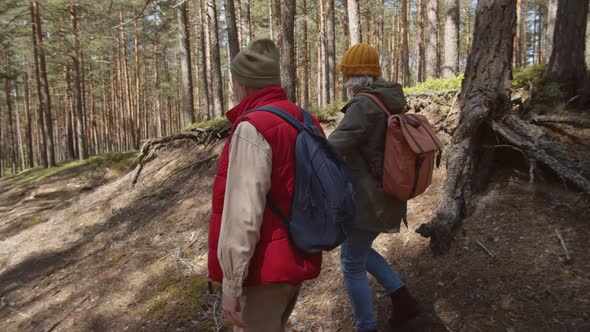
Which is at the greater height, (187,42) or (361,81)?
(187,42)

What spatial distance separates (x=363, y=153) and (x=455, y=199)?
4.92 feet

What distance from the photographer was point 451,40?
9531mm

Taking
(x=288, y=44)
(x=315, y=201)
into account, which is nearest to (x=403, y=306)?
(x=315, y=201)

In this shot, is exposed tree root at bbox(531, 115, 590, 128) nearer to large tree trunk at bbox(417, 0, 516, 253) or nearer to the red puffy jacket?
large tree trunk at bbox(417, 0, 516, 253)

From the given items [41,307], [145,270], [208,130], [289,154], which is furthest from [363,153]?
[208,130]

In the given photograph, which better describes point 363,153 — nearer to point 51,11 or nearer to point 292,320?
point 292,320

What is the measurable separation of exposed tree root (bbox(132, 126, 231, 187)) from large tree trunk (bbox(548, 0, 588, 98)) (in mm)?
6070

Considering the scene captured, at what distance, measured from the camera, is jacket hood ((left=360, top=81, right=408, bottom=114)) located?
2561 millimetres

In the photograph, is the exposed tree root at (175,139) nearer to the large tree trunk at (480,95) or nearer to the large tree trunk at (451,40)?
the large tree trunk at (480,95)

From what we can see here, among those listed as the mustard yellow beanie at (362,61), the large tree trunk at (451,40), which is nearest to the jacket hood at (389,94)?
the mustard yellow beanie at (362,61)

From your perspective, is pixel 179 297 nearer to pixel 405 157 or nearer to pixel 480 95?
pixel 405 157

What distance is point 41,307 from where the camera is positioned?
5.27 meters

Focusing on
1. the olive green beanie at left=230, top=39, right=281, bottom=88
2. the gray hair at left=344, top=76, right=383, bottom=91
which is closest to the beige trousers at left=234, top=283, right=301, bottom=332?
the olive green beanie at left=230, top=39, right=281, bottom=88

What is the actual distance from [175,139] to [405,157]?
313 inches
